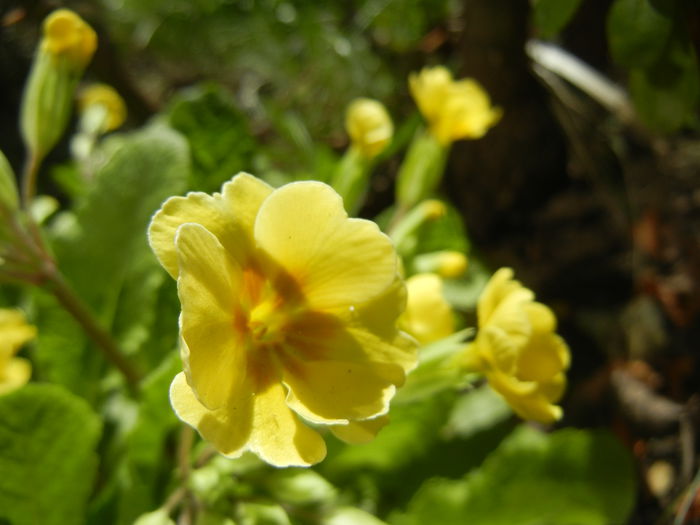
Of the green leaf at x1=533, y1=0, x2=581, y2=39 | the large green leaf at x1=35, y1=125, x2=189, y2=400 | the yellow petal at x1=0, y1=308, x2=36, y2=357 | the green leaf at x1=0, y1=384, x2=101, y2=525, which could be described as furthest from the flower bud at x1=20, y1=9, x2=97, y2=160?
the green leaf at x1=533, y1=0, x2=581, y2=39

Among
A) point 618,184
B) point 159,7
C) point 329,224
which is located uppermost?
point 329,224

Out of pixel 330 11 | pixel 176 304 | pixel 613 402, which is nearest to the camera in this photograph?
pixel 176 304

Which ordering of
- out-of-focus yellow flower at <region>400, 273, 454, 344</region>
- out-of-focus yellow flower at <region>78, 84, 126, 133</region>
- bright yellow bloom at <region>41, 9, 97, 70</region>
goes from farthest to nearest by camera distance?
1. out-of-focus yellow flower at <region>78, 84, 126, 133</region>
2. bright yellow bloom at <region>41, 9, 97, 70</region>
3. out-of-focus yellow flower at <region>400, 273, 454, 344</region>

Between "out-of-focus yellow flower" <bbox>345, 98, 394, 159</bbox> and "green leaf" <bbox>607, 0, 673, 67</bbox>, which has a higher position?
"green leaf" <bbox>607, 0, 673, 67</bbox>

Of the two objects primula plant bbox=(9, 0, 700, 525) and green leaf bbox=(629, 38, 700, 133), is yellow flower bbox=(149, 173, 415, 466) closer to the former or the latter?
primula plant bbox=(9, 0, 700, 525)

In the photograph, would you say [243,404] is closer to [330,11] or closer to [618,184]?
[618,184]

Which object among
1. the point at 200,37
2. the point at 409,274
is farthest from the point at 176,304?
the point at 200,37

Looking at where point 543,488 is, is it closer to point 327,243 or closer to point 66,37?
point 327,243
